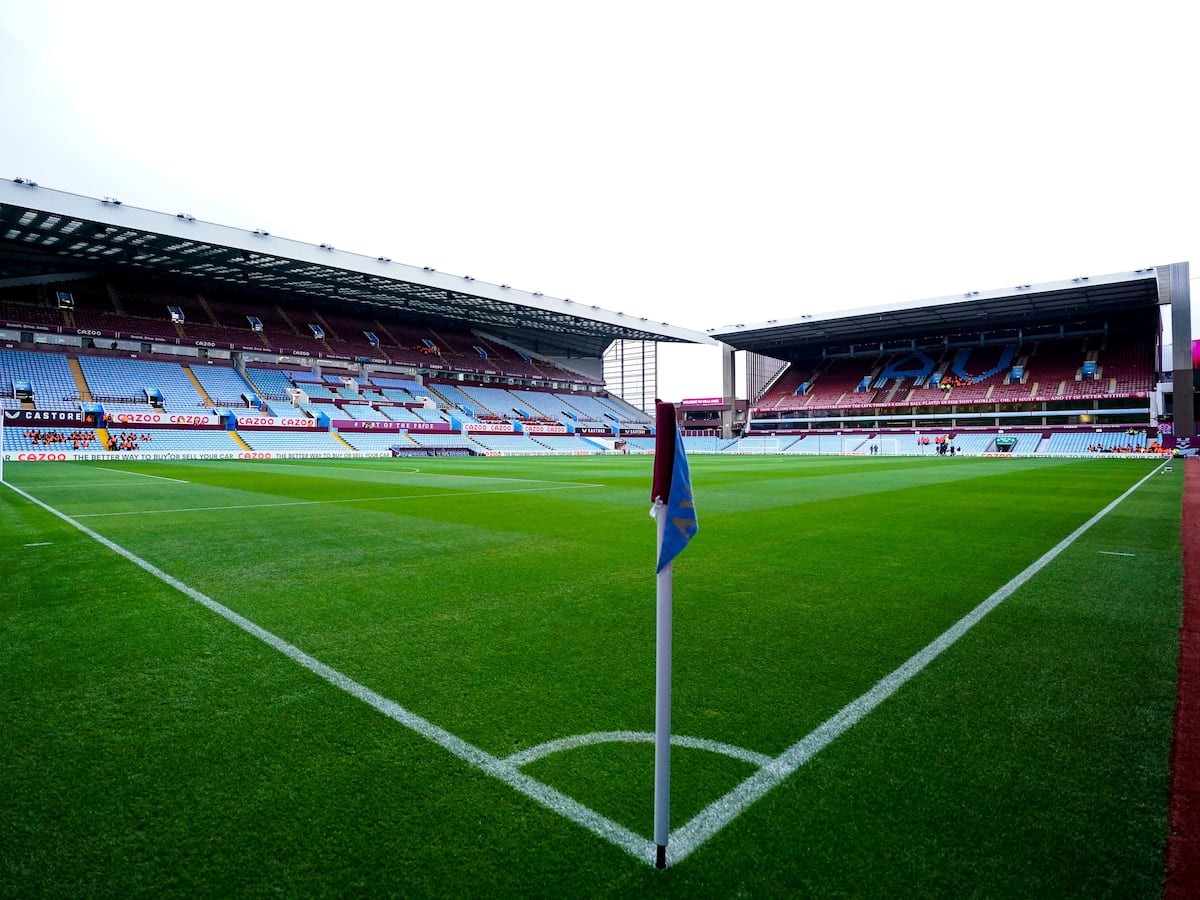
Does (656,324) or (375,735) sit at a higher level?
(656,324)

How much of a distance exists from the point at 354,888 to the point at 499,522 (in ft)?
28.3

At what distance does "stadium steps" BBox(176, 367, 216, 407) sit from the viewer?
151ft

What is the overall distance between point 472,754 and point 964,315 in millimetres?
64006

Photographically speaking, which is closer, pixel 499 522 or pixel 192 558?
pixel 192 558

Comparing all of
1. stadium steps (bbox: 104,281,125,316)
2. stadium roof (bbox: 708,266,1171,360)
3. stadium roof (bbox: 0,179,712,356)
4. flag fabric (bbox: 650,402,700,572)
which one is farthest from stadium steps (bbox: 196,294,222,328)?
flag fabric (bbox: 650,402,700,572)

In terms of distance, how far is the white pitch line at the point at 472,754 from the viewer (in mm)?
2307

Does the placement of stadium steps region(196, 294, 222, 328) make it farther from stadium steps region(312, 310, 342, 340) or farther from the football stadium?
A: the football stadium

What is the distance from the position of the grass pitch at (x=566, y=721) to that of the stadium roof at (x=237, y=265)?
35.0 metres

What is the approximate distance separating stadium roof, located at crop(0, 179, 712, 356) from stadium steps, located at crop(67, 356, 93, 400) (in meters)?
6.78

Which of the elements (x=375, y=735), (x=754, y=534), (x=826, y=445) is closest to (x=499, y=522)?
(x=754, y=534)

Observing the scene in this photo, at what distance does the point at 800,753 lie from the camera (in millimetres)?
→ 2887

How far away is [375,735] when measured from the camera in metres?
3.05

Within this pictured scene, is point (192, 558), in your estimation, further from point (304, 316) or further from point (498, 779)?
point (304, 316)

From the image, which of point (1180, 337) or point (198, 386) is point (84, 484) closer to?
point (198, 386)
